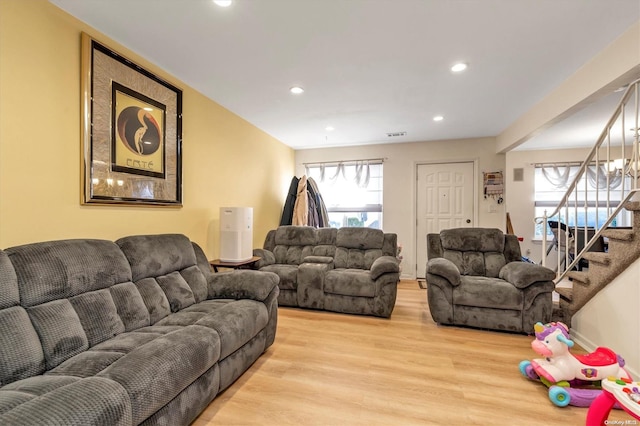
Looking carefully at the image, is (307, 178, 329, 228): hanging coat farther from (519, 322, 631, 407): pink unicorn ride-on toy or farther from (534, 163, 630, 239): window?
(534, 163, 630, 239): window

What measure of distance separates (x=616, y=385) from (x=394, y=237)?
2.48 metres

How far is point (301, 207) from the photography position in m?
4.87

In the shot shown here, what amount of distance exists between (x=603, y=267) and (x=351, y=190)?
3.70 meters

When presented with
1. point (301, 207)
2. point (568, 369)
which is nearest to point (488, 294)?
point (568, 369)

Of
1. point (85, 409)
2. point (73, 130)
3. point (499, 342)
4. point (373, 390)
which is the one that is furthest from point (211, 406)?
point (499, 342)

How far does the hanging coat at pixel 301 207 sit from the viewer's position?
4.81 m

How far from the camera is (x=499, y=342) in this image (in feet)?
8.36

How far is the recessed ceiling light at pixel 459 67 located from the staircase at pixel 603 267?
5.40 feet

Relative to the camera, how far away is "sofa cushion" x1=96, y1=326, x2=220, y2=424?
46.1 inches

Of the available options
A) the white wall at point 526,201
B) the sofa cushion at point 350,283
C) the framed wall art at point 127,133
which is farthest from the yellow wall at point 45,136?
the white wall at point 526,201

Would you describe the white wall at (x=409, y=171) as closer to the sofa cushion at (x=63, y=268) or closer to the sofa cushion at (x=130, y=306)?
the sofa cushion at (x=130, y=306)

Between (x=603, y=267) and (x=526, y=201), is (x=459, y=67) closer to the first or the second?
(x=603, y=267)

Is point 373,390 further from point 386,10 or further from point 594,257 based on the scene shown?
point 386,10

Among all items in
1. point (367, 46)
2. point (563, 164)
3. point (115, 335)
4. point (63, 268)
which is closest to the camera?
point (63, 268)
